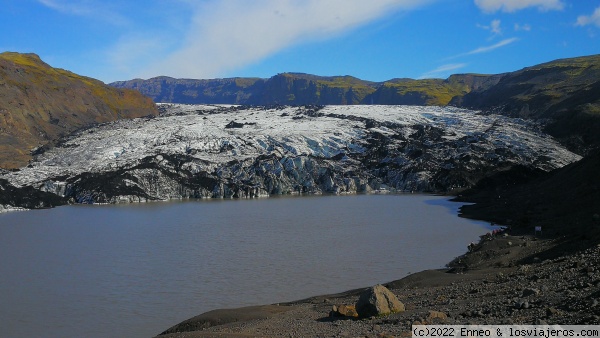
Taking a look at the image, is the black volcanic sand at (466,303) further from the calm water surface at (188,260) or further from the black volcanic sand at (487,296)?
the calm water surface at (188,260)

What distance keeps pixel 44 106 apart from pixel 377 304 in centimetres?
10019

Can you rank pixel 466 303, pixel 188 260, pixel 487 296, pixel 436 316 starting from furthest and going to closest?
pixel 188 260 < pixel 487 296 < pixel 466 303 < pixel 436 316

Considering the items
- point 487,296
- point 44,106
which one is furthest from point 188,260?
point 44,106

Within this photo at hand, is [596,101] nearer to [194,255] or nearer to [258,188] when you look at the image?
[258,188]

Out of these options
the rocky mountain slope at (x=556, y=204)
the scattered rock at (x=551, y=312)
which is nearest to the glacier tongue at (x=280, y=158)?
the rocky mountain slope at (x=556, y=204)

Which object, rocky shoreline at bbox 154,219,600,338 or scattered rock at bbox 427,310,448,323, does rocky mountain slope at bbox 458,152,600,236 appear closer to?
rocky shoreline at bbox 154,219,600,338

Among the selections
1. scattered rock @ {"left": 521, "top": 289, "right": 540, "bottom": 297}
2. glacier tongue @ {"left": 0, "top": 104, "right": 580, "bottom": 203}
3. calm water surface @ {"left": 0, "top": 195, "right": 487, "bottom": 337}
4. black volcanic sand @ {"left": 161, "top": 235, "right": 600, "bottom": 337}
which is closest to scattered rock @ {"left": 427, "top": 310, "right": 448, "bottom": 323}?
black volcanic sand @ {"left": 161, "top": 235, "right": 600, "bottom": 337}

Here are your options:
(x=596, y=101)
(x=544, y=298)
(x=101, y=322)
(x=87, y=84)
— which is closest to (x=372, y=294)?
(x=544, y=298)

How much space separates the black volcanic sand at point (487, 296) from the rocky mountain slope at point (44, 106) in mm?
66579

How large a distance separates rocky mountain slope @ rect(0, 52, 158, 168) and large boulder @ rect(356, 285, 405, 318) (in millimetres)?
70413

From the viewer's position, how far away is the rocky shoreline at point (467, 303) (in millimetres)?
9945

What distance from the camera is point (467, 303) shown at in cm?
1216

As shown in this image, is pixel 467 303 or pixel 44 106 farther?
pixel 44 106

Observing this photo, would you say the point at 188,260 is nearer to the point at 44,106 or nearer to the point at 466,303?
the point at 466,303
